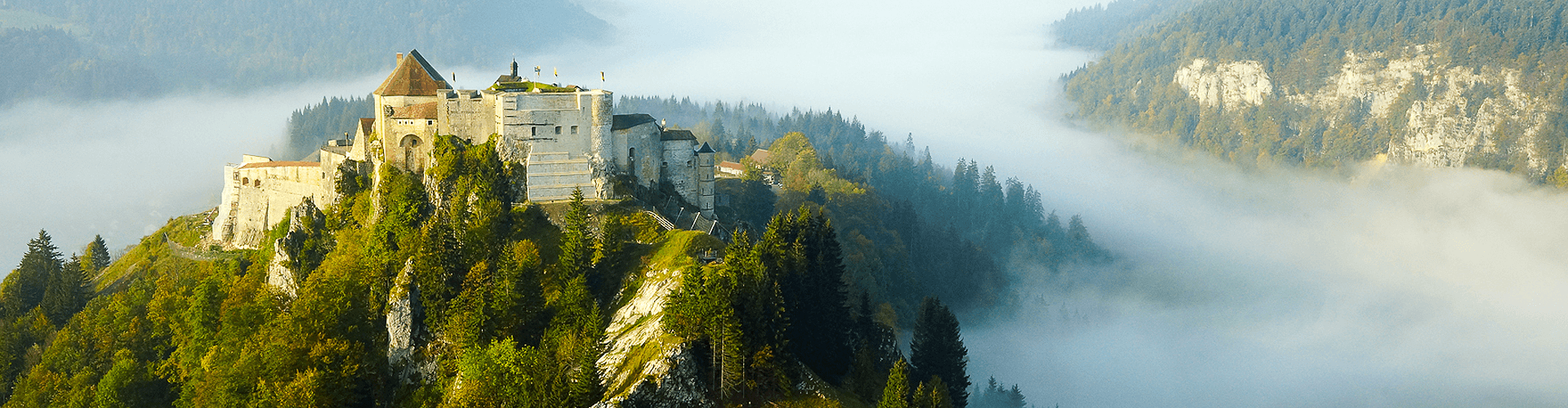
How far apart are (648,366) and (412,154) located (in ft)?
94.9

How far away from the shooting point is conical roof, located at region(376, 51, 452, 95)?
260 ft

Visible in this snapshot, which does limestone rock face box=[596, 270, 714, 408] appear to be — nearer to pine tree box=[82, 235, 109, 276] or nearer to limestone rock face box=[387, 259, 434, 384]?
limestone rock face box=[387, 259, 434, 384]

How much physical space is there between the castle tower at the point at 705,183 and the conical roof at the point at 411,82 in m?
16.3

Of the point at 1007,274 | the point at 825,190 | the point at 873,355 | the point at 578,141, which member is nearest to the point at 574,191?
the point at 578,141

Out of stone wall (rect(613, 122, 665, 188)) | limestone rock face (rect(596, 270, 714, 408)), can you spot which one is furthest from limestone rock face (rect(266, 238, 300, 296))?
limestone rock face (rect(596, 270, 714, 408))

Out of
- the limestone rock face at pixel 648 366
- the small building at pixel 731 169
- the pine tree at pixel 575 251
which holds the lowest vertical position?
the limestone rock face at pixel 648 366

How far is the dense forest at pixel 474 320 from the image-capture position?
195ft

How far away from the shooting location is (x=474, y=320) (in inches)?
2559

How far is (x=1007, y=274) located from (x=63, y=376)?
441 feet

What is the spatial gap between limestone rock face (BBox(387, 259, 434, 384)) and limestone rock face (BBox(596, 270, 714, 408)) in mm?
11719

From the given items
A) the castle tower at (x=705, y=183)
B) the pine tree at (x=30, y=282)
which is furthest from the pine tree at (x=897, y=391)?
the pine tree at (x=30, y=282)

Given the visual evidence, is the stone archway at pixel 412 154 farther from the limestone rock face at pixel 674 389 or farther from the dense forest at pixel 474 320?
the limestone rock face at pixel 674 389

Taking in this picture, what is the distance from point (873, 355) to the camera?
7025 centimetres

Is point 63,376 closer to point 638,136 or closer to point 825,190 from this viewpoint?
point 638,136
